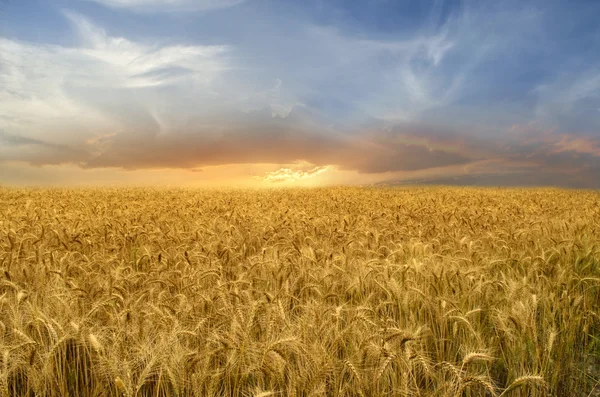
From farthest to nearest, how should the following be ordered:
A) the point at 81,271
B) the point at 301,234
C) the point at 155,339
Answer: the point at 301,234
the point at 81,271
the point at 155,339

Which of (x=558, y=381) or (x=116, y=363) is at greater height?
(x=116, y=363)

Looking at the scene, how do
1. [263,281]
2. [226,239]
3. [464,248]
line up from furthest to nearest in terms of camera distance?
[226,239] → [464,248] → [263,281]

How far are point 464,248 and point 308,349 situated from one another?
4397 millimetres

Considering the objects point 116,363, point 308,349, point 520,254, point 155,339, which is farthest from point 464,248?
point 116,363

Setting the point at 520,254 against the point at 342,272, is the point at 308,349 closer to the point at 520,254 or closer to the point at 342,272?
the point at 342,272

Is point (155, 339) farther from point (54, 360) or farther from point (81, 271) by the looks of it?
point (81, 271)

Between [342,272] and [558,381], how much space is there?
222 cm

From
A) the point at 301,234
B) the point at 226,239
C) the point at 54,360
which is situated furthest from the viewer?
the point at 301,234

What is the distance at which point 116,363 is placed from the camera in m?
2.37

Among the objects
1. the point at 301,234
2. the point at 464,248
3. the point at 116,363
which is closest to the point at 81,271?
the point at 116,363

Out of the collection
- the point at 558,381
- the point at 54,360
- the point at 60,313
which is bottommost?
the point at 558,381

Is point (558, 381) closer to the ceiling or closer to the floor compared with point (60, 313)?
closer to the floor

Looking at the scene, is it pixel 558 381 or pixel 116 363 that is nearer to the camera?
pixel 116 363

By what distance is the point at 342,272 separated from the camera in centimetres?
455
